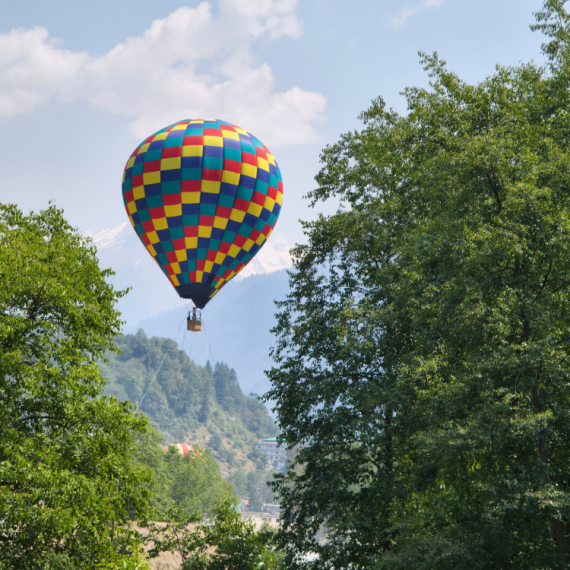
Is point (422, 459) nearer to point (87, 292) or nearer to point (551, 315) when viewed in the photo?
point (551, 315)

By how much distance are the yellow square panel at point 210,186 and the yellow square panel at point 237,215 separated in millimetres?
1337

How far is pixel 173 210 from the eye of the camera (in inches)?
1230

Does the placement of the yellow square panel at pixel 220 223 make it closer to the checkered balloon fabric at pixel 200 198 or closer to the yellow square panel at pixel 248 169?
the checkered balloon fabric at pixel 200 198

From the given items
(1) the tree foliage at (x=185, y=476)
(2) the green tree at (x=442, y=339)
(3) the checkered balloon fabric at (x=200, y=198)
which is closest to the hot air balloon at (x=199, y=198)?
(3) the checkered balloon fabric at (x=200, y=198)

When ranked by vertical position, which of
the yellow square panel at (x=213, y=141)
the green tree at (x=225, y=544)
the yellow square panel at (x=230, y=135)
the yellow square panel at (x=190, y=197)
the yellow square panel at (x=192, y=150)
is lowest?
the green tree at (x=225, y=544)

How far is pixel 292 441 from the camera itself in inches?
925

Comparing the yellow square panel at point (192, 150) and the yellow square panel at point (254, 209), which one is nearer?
the yellow square panel at point (192, 150)

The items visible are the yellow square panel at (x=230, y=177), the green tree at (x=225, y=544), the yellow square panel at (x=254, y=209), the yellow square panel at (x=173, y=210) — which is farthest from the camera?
the yellow square panel at (x=254, y=209)

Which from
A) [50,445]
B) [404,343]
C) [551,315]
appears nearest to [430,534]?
[551,315]

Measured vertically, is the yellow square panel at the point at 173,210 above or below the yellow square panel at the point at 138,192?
below

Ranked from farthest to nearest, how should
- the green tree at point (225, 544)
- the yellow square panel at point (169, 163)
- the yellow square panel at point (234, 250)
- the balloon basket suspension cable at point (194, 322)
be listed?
the yellow square panel at point (234, 250), the balloon basket suspension cable at point (194, 322), the yellow square panel at point (169, 163), the green tree at point (225, 544)

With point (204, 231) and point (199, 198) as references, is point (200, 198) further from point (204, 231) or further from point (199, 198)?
point (204, 231)

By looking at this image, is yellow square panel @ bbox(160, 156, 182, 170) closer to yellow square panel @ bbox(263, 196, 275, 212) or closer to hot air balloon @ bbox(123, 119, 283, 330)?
hot air balloon @ bbox(123, 119, 283, 330)

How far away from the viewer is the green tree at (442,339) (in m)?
14.0
